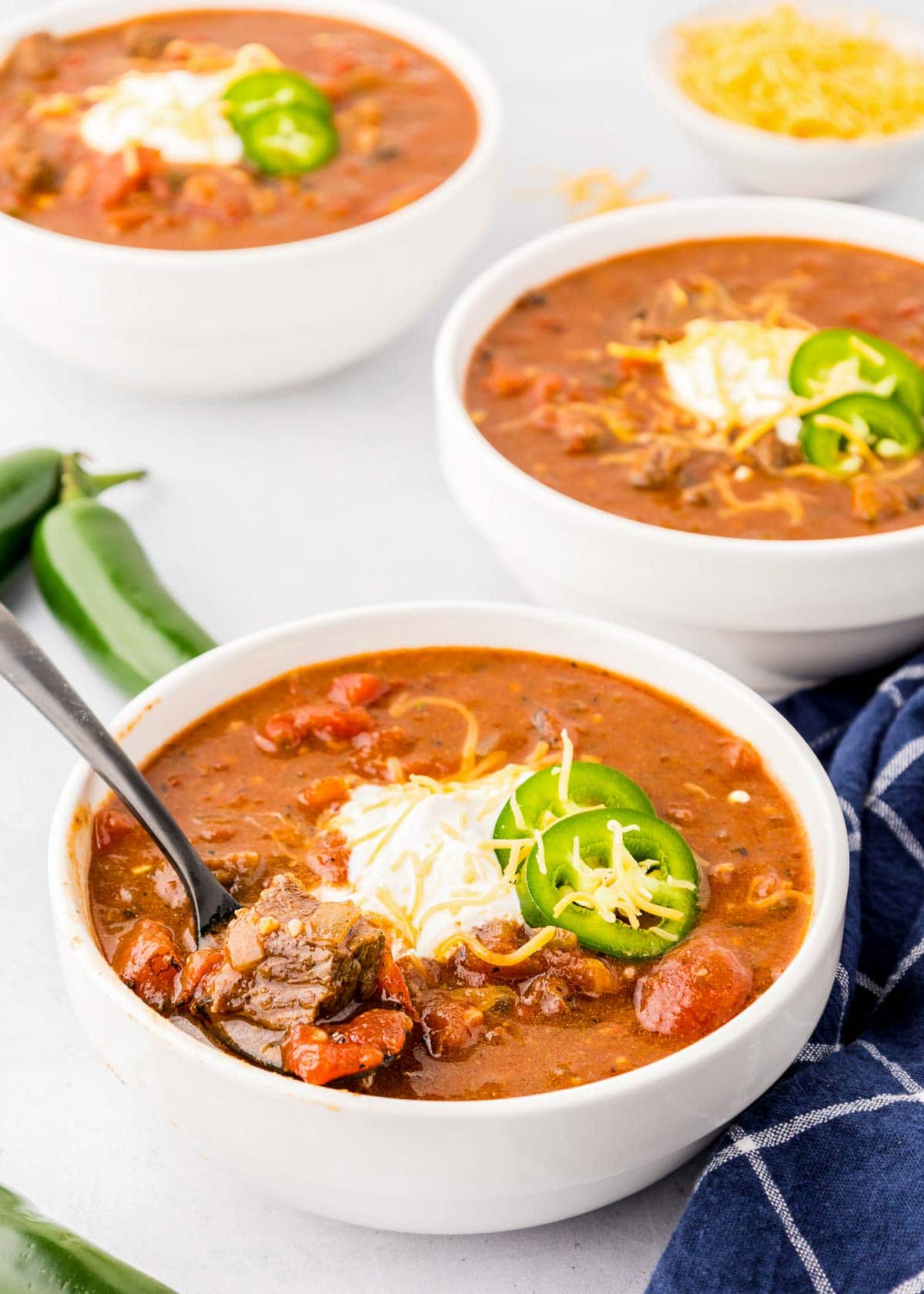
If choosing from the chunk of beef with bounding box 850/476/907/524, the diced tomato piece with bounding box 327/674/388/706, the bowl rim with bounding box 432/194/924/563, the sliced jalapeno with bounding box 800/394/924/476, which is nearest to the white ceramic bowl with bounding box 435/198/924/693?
the bowl rim with bounding box 432/194/924/563

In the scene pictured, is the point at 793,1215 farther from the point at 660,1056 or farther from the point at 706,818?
the point at 706,818

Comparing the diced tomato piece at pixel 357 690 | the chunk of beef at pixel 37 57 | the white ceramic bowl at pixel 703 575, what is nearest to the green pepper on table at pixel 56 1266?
the diced tomato piece at pixel 357 690

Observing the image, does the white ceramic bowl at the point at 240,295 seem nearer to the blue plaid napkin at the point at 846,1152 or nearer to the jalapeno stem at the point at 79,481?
the jalapeno stem at the point at 79,481

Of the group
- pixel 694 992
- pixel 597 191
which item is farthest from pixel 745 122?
pixel 694 992

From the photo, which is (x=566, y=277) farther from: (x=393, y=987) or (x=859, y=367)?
(x=393, y=987)

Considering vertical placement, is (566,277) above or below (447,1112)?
below

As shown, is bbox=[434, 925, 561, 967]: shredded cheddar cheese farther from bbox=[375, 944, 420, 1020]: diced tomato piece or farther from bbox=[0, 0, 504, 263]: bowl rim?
bbox=[0, 0, 504, 263]: bowl rim
